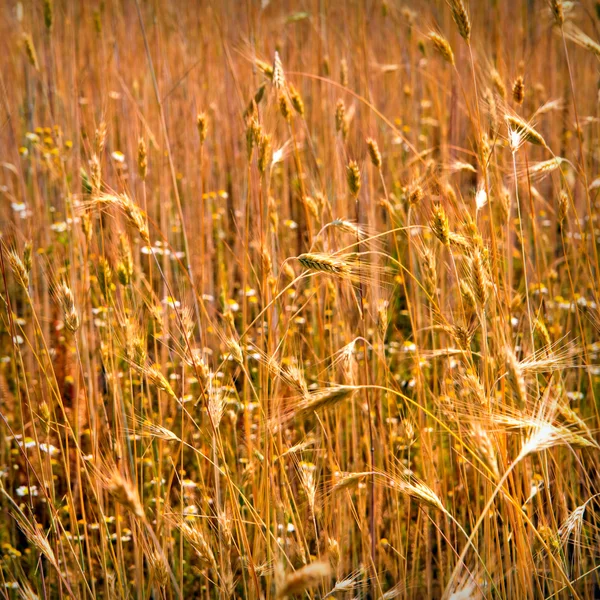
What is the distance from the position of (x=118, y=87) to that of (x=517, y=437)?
2.28m

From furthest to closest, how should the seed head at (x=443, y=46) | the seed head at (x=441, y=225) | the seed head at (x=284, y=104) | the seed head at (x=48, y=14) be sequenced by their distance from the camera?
the seed head at (x=48, y=14) < the seed head at (x=284, y=104) < the seed head at (x=443, y=46) < the seed head at (x=441, y=225)

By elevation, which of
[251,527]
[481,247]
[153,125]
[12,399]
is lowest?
[251,527]

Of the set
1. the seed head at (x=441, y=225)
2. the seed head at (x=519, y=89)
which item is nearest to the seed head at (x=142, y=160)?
the seed head at (x=441, y=225)

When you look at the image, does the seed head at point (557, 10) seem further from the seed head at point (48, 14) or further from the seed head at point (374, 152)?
the seed head at point (48, 14)

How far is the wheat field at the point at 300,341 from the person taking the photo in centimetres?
103

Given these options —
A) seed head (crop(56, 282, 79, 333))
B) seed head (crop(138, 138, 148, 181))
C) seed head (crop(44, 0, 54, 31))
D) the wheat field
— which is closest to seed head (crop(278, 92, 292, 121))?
the wheat field

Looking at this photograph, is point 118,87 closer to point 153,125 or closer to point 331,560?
point 153,125

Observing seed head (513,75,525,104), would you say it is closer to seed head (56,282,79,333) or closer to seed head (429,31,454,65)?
seed head (429,31,454,65)

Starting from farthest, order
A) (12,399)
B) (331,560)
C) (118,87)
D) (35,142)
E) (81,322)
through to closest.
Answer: (118,87)
(35,142)
(12,399)
(81,322)
(331,560)

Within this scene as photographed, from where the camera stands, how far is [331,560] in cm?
114

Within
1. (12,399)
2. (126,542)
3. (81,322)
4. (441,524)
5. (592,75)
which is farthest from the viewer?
(592,75)

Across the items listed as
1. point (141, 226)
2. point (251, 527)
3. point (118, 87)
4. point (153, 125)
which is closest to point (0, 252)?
point (141, 226)

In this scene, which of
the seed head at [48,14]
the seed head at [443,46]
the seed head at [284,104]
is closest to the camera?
the seed head at [443,46]

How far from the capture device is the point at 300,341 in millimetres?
1845
